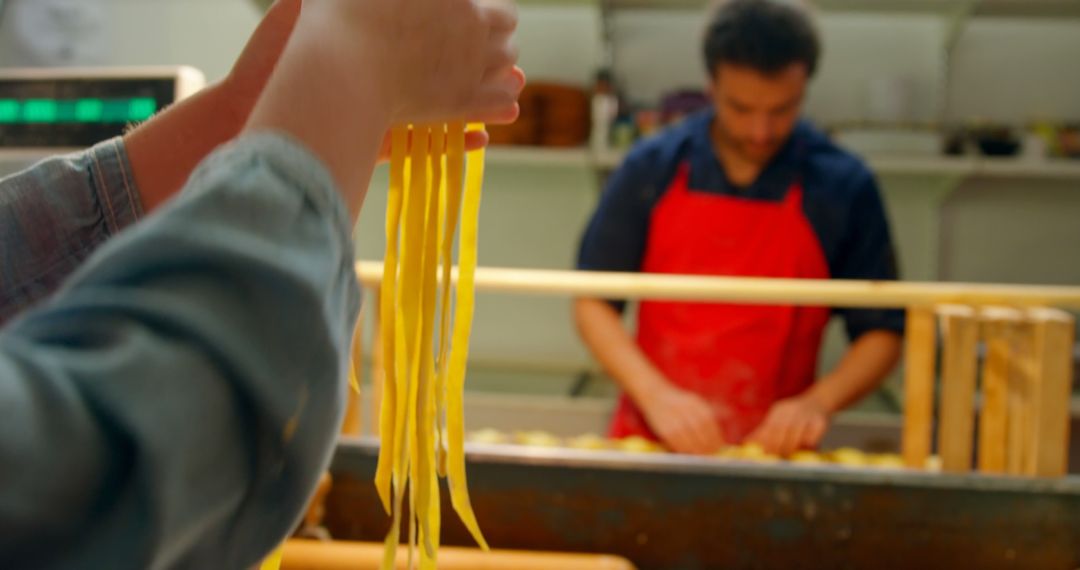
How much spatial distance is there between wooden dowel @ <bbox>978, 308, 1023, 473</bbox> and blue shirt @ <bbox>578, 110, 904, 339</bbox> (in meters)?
0.65

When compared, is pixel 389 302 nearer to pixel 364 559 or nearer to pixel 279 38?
pixel 279 38

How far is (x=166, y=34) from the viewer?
9.88 ft

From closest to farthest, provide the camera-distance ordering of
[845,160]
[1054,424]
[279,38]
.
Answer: [279,38] < [1054,424] < [845,160]

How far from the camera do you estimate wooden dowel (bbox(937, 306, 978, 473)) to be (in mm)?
1168

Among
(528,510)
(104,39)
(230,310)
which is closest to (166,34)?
(104,39)

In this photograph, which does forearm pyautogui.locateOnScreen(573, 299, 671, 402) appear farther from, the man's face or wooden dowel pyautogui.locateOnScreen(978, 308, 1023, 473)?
wooden dowel pyautogui.locateOnScreen(978, 308, 1023, 473)

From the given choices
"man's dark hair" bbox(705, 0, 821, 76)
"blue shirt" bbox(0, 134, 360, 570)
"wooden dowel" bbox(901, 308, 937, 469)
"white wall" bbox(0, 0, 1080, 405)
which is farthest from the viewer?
"white wall" bbox(0, 0, 1080, 405)

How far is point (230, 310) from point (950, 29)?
3072mm

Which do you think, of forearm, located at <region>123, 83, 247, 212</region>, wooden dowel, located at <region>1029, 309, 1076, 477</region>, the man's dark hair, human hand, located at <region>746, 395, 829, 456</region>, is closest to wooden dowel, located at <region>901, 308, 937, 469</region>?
wooden dowel, located at <region>1029, 309, 1076, 477</region>

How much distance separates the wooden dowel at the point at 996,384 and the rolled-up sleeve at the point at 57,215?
1.05m

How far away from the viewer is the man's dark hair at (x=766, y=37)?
1802 millimetres

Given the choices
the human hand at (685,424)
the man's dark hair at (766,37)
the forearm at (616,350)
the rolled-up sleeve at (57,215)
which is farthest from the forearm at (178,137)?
the man's dark hair at (766,37)

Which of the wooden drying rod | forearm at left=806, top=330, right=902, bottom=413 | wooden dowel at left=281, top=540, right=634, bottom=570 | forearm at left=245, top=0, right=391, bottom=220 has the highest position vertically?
forearm at left=245, top=0, right=391, bottom=220

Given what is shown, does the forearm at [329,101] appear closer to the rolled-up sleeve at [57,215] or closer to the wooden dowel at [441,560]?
the rolled-up sleeve at [57,215]
